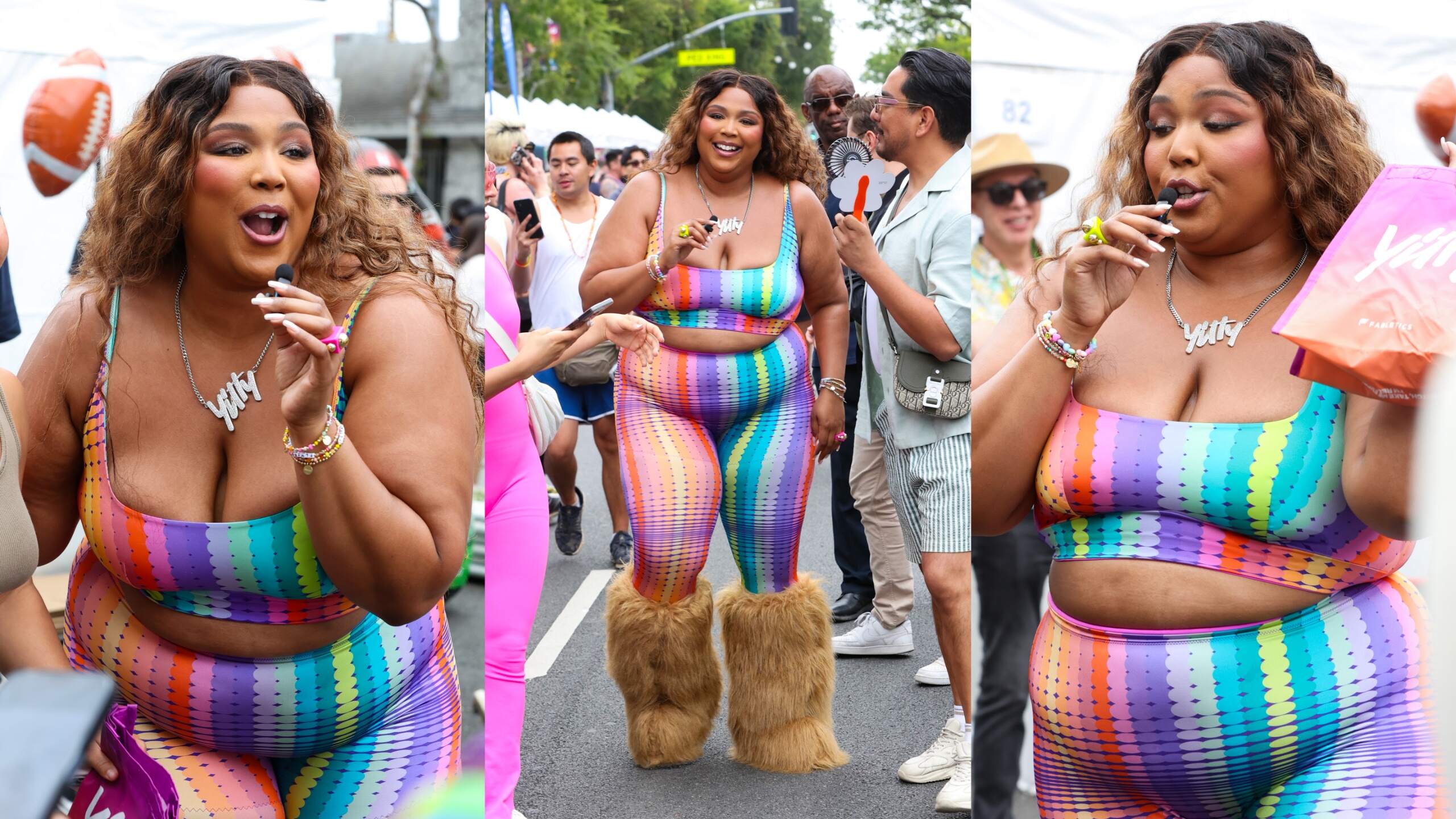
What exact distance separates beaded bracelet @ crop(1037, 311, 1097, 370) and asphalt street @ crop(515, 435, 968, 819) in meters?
0.95

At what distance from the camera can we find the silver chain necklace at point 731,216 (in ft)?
8.08

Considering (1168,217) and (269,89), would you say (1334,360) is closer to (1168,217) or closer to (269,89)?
(1168,217)

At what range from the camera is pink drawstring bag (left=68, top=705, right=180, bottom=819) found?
4.70 ft

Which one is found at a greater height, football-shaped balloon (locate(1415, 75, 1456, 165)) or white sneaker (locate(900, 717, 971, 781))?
football-shaped balloon (locate(1415, 75, 1456, 165))

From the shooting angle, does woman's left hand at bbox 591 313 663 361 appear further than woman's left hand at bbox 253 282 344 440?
Yes

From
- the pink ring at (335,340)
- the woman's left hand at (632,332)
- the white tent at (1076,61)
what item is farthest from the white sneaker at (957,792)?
the pink ring at (335,340)

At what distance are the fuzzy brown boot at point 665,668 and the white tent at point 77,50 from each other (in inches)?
49.3

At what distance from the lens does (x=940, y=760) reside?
7.54 ft

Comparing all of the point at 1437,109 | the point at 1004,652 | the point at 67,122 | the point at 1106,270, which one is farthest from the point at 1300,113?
the point at 67,122

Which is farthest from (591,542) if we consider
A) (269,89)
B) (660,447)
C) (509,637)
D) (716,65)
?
(269,89)

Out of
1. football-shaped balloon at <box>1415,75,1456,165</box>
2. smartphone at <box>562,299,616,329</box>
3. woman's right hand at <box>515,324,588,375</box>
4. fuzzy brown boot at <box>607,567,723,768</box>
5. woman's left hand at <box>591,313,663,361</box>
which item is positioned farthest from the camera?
fuzzy brown boot at <box>607,567,723,768</box>

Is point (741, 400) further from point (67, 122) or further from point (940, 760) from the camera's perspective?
point (67, 122)

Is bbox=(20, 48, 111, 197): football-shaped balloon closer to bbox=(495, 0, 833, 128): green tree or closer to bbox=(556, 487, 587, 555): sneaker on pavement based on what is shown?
bbox=(495, 0, 833, 128): green tree

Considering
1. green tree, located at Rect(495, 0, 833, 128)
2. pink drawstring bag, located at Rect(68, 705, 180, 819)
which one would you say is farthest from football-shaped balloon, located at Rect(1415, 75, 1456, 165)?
pink drawstring bag, located at Rect(68, 705, 180, 819)
